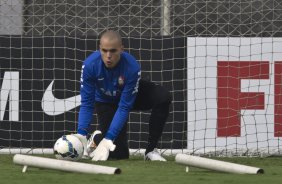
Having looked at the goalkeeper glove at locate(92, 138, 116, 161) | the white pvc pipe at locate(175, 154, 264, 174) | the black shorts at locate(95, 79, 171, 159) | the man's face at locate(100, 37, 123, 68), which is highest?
the man's face at locate(100, 37, 123, 68)

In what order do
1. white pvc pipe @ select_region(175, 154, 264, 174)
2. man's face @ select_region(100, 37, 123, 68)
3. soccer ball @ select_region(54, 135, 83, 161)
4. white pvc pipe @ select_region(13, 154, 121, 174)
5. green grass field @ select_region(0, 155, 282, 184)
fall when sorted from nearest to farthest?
green grass field @ select_region(0, 155, 282, 184) < white pvc pipe @ select_region(13, 154, 121, 174) < white pvc pipe @ select_region(175, 154, 264, 174) < soccer ball @ select_region(54, 135, 83, 161) < man's face @ select_region(100, 37, 123, 68)

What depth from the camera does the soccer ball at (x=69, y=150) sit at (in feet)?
27.7

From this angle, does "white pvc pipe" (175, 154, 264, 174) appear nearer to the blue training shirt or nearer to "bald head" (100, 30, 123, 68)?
the blue training shirt

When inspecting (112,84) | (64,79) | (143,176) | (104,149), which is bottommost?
(143,176)

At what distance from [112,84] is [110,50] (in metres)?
0.47

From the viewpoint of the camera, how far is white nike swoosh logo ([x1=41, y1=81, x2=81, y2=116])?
10.9m

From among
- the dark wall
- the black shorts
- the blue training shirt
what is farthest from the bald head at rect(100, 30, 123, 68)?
the dark wall

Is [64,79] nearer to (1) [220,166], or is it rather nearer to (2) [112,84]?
(2) [112,84]

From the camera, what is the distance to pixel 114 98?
9.34m

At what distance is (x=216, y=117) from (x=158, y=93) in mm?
1511

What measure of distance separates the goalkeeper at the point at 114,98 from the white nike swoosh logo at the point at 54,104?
128 cm

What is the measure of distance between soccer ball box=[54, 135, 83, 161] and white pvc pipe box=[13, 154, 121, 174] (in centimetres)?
78

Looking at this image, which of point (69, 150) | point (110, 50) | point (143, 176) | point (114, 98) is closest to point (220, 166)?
point (143, 176)

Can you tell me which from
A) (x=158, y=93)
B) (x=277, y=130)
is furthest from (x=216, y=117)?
(x=158, y=93)
